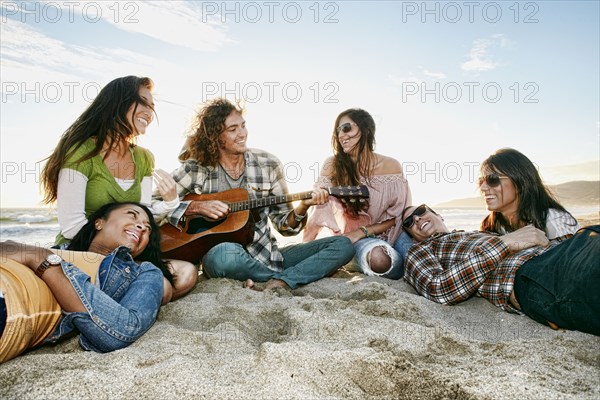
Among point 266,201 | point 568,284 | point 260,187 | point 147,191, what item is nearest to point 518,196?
point 568,284

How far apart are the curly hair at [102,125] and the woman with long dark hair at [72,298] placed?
1.02m

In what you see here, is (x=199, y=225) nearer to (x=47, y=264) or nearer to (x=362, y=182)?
(x=362, y=182)

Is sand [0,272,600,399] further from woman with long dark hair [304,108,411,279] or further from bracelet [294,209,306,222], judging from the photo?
woman with long dark hair [304,108,411,279]

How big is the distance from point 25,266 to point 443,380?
5.75ft

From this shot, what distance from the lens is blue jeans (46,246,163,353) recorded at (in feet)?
5.97

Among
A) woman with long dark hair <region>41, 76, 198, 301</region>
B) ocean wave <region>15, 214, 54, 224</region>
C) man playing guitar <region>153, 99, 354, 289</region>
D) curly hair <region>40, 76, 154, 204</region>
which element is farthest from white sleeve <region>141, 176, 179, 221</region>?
ocean wave <region>15, 214, 54, 224</region>

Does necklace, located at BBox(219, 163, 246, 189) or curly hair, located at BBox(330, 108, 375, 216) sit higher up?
curly hair, located at BBox(330, 108, 375, 216)

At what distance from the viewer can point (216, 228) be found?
142 inches

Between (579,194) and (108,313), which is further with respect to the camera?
(579,194)

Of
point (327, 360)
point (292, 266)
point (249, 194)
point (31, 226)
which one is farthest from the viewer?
point (31, 226)

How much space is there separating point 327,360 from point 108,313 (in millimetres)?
972

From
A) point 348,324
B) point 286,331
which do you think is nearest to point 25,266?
point 286,331

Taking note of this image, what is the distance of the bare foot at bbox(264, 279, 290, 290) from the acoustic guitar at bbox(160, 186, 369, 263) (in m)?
0.55

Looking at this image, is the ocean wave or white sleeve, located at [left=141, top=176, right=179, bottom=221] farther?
the ocean wave
